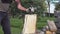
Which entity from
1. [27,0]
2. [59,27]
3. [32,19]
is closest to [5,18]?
[32,19]

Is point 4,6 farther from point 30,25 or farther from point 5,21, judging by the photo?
point 30,25

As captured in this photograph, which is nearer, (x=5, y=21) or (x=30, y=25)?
(x=30, y=25)

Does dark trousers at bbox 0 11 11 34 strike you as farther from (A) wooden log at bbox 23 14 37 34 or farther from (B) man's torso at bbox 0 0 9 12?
(A) wooden log at bbox 23 14 37 34

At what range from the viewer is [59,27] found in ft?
22.7

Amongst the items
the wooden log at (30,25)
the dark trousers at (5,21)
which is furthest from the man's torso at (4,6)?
the wooden log at (30,25)

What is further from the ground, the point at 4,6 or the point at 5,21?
the point at 4,6

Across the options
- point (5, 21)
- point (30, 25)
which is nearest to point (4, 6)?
point (5, 21)

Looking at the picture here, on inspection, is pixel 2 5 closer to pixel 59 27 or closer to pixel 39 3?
pixel 59 27

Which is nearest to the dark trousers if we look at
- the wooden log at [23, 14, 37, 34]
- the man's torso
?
the man's torso

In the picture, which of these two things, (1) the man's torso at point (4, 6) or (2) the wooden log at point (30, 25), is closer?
(2) the wooden log at point (30, 25)

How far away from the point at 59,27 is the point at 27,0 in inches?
308

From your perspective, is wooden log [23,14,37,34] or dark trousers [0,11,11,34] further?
dark trousers [0,11,11,34]

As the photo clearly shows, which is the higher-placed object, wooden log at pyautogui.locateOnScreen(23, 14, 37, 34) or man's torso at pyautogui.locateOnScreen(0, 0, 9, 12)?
man's torso at pyautogui.locateOnScreen(0, 0, 9, 12)

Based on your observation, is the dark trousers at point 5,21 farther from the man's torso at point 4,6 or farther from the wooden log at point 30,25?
the wooden log at point 30,25
